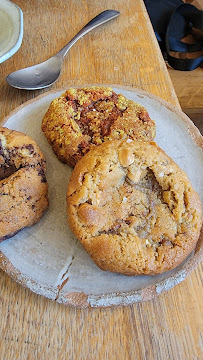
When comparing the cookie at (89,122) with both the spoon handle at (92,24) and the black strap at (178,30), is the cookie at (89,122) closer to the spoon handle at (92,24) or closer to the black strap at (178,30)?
the spoon handle at (92,24)

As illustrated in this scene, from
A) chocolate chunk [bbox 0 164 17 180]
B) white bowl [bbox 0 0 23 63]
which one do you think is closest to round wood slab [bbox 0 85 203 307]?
chocolate chunk [bbox 0 164 17 180]

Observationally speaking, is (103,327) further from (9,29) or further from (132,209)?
(9,29)

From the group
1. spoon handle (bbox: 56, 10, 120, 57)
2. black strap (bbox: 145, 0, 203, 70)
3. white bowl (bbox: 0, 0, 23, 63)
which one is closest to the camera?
white bowl (bbox: 0, 0, 23, 63)

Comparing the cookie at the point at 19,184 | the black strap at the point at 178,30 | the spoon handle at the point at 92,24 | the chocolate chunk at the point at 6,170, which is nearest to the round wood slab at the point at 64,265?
the cookie at the point at 19,184

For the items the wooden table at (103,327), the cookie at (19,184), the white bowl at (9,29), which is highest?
the white bowl at (9,29)

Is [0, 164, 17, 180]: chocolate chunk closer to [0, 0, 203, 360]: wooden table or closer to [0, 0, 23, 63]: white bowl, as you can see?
[0, 0, 203, 360]: wooden table

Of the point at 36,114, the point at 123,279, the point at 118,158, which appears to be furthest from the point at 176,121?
the point at 123,279
